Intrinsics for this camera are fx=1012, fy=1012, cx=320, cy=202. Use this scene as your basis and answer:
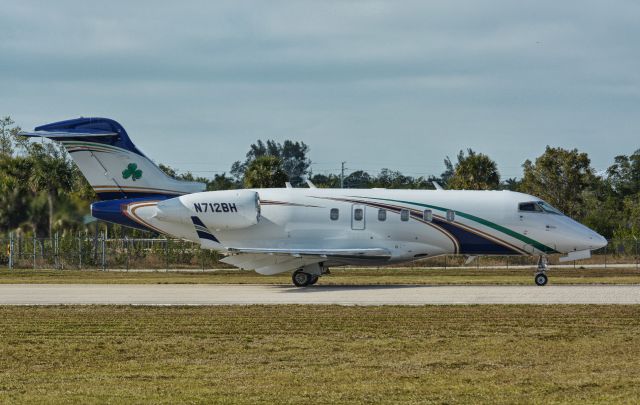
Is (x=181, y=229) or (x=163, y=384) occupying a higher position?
(x=181, y=229)

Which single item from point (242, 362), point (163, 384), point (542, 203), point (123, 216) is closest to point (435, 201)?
point (542, 203)

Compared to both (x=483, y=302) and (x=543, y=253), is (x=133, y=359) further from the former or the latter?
(x=543, y=253)

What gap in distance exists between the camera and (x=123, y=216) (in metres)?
37.8

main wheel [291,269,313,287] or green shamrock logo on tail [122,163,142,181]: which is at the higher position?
green shamrock logo on tail [122,163,142,181]

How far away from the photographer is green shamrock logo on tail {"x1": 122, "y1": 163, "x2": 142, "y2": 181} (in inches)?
1503

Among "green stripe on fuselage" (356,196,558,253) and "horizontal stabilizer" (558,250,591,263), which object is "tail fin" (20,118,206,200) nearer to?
"green stripe on fuselage" (356,196,558,253)

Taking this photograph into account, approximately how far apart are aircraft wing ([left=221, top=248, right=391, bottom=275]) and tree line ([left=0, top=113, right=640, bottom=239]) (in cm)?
797

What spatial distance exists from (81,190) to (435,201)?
26070 millimetres

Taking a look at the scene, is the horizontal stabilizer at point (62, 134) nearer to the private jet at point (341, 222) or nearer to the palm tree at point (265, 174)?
the private jet at point (341, 222)

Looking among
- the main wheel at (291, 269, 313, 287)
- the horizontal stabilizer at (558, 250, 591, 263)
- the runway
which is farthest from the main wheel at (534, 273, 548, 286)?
the main wheel at (291, 269, 313, 287)

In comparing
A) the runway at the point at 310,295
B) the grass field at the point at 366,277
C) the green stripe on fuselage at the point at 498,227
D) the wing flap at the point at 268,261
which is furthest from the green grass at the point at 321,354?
the grass field at the point at 366,277

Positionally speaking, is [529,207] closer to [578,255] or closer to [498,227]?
[498,227]

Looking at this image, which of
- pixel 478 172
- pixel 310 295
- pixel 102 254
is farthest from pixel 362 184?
pixel 310 295

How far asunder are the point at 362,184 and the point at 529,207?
84.2 meters
